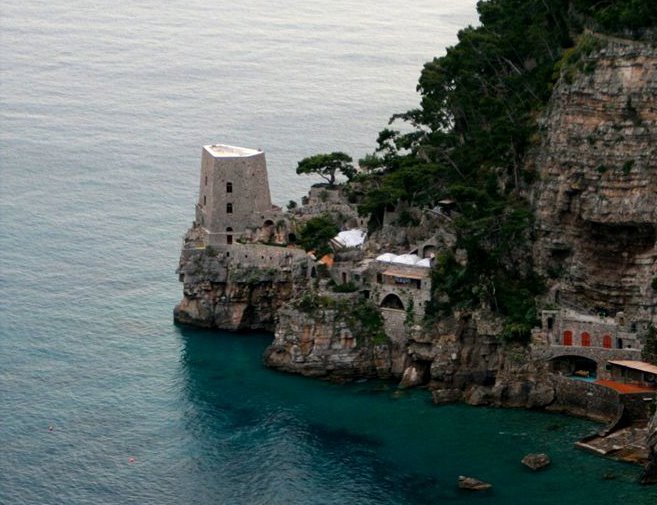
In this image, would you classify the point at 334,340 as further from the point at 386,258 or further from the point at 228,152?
the point at 228,152

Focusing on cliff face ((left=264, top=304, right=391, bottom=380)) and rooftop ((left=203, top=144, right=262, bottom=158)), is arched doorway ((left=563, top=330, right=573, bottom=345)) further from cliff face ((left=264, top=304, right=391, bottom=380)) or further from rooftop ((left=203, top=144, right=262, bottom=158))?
rooftop ((left=203, top=144, right=262, bottom=158))

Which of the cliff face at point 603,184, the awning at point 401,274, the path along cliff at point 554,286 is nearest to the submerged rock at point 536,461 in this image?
the path along cliff at point 554,286

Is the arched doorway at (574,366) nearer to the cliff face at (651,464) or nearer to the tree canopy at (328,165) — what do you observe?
the cliff face at (651,464)

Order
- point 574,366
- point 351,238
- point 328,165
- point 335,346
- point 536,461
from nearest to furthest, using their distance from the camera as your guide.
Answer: point 536,461, point 574,366, point 335,346, point 351,238, point 328,165

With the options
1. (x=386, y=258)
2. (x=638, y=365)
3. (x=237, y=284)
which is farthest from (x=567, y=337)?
(x=237, y=284)

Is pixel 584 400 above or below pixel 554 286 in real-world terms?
below

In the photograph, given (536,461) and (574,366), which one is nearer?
(536,461)

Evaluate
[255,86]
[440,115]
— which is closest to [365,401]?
[440,115]

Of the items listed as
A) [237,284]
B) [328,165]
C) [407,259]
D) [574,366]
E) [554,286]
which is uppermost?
[328,165]

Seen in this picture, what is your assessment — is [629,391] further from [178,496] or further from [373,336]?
[178,496]
